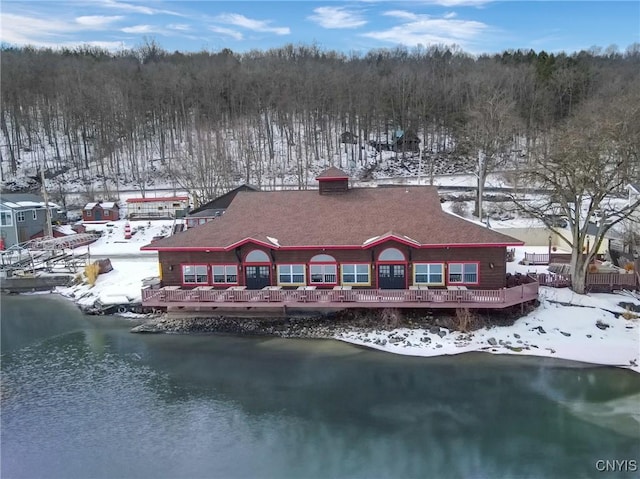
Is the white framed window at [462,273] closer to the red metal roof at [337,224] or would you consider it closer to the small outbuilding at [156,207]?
the red metal roof at [337,224]

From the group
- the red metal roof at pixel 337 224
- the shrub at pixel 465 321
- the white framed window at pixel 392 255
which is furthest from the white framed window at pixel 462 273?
the white framed window at pixel 392 255

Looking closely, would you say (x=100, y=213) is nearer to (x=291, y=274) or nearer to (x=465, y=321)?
(x=291, y=274)

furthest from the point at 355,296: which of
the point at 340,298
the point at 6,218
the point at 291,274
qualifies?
the point at 6,218

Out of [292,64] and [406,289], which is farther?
[292,64]

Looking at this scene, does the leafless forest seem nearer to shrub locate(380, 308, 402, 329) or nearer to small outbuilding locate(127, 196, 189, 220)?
small outbuilding locate(127, 196, 189, 220)

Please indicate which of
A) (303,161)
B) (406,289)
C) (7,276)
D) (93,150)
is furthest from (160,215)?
(406,289)

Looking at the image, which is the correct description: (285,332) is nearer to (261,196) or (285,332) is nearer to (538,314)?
(261,196)
